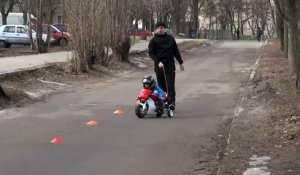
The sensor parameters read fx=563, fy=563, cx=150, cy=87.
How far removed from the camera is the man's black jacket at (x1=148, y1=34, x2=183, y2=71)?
1136 centimetres

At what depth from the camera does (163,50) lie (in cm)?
1135

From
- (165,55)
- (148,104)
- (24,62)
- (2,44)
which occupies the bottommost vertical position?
(148,104)

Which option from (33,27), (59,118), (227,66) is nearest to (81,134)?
(59,118)

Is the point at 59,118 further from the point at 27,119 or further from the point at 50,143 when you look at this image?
the point at 50,143

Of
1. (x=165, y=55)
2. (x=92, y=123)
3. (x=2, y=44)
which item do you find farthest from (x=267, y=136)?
(x=2, y=44)

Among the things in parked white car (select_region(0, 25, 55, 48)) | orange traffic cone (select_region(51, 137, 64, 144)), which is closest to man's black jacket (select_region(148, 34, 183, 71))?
orange traffic cone (select_region(51, 137, 64, 144))

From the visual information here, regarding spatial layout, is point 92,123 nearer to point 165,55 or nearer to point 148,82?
point 148,82

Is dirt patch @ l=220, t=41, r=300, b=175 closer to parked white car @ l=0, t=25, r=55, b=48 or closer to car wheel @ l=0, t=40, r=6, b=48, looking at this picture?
parked white car @ l=0, t=25, r=55, b=48

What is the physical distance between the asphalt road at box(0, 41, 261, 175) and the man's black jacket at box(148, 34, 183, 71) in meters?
1.12

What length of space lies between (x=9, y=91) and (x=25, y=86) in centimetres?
198

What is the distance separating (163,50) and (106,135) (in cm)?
281

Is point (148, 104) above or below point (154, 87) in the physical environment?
below

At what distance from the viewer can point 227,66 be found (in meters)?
26.4

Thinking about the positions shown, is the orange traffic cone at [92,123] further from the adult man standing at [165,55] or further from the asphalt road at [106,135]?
the adult man standing at [165,55]
